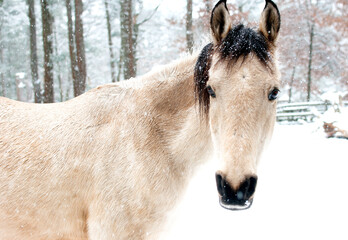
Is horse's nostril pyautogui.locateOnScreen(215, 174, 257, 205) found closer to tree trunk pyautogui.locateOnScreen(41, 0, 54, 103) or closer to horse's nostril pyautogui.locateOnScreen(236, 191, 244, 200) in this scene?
horse's nostril pyautogui.locateOnScreen(236, 191, 244, 200)

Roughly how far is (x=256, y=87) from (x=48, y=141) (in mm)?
1917

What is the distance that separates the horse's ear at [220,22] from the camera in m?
2.03

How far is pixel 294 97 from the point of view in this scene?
36.2 m

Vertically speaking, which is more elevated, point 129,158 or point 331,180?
point 129,158

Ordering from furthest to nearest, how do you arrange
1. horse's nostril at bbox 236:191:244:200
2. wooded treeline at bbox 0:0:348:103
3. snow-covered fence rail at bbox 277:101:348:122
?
snow-covered fence rail at bbox 277:101:348:122
wooded treeline at bbox 0:0:348:103
horse's nostril at bbox 236:191:244:200

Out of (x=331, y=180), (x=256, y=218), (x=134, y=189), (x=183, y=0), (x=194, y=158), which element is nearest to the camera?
(x=134, y=189)

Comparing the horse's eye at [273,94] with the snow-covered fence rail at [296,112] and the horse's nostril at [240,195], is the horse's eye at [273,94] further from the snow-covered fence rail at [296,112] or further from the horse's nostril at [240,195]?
the snow-covered fence rail at [296,112]

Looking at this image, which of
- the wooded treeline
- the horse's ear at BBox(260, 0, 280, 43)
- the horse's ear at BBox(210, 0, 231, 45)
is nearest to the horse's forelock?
the horse's ear at BBox(210, 0, 231, 45)

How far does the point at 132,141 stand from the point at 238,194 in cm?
111

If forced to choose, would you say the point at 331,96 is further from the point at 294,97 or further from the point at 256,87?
the point at 294,97

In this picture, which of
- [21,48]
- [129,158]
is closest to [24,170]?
[129,158]

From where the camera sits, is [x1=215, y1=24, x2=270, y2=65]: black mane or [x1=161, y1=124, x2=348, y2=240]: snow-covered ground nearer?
[x1=215, y1=24, x2=270, y2=65]: black mane

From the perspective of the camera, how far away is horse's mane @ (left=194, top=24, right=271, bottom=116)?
1.92 m

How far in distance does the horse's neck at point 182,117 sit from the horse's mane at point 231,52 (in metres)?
0.18
